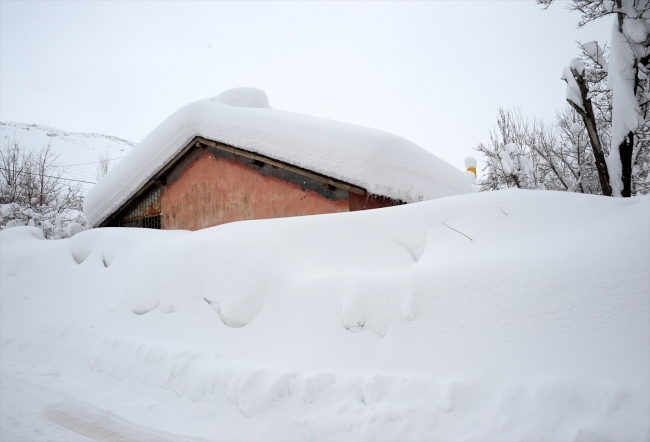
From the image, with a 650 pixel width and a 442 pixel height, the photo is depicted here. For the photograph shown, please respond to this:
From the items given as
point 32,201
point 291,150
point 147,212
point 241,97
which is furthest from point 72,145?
point 291,150

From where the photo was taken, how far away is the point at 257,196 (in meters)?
7.92

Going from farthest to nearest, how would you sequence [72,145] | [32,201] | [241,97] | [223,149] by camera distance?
[72,145], [32,201], [241,97], [223,149]

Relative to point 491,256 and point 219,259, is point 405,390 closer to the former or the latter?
point 491,256

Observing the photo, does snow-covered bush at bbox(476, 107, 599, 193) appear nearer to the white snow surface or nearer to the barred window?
the white snow surface

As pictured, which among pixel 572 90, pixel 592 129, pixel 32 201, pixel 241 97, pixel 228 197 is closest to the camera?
pixel 592 129

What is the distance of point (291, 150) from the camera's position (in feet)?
22.5

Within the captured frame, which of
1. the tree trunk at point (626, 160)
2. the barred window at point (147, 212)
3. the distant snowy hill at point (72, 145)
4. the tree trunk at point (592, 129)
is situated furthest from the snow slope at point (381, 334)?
the distant snowy hill at point (72, 145)

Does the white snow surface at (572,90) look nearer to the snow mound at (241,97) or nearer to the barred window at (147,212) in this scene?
the snow mound at (241,97)

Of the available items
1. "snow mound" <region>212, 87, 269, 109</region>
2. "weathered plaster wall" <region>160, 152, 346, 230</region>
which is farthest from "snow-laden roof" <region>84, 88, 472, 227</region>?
"weathered plaster wall" <region>160, 152, 346, 230</region>

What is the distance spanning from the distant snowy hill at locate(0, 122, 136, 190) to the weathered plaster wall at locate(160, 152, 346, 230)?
29032mm

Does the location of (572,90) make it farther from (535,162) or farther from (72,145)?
(72,145)

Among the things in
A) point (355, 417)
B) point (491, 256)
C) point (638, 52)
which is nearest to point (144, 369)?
point (355, 417)

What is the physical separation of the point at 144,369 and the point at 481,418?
2762 millimetres

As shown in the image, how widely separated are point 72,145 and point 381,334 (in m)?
51.7
